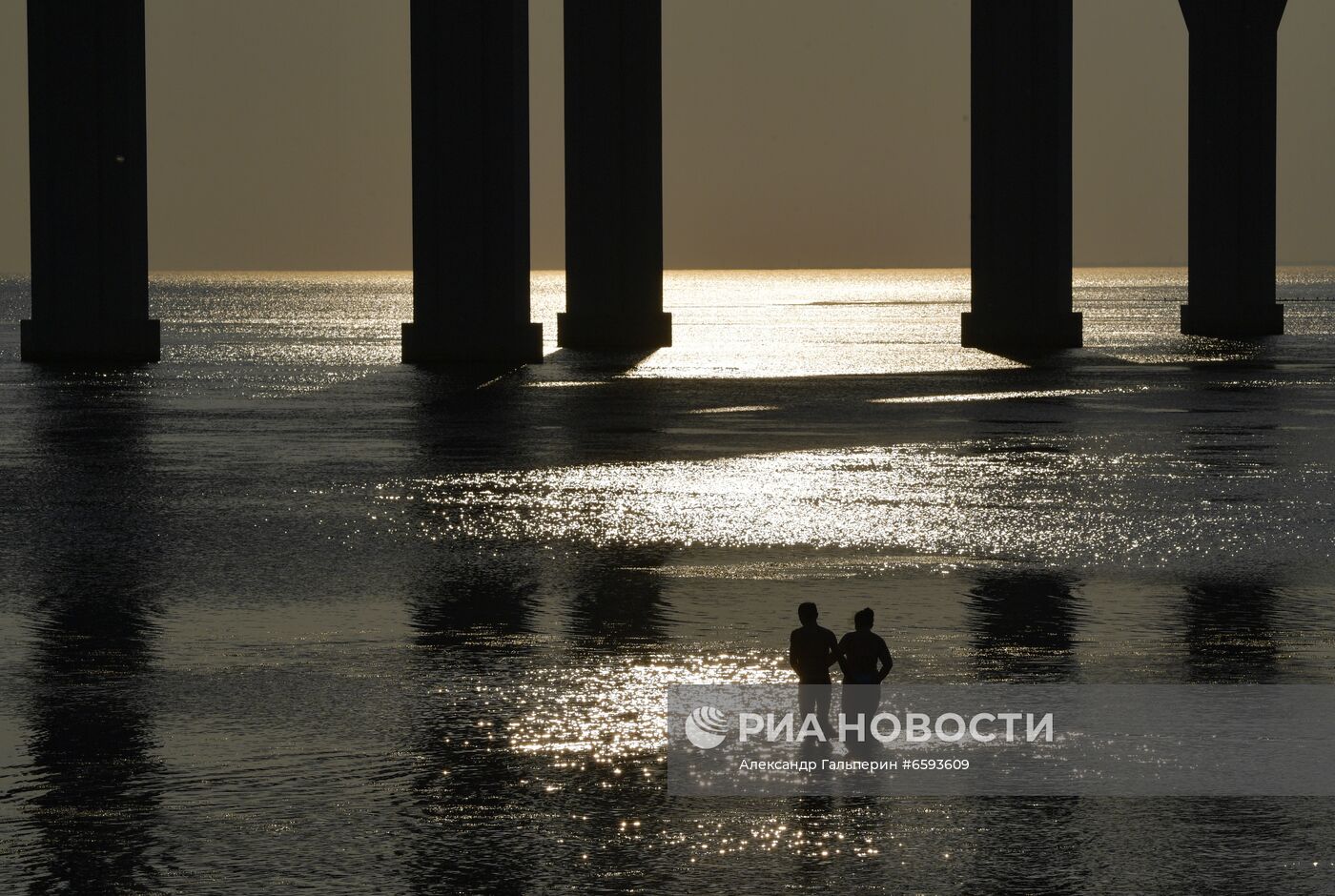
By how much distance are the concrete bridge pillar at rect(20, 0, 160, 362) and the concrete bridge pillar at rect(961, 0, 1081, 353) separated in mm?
24022

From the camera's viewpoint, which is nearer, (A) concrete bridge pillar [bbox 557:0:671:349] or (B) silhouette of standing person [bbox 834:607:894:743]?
(B) silhouette of standing person [bbox 834:607:894:743]

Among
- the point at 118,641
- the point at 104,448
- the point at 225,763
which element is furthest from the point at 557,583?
the point at 104,448

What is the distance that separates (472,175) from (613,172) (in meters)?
14.0

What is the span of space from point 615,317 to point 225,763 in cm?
5786

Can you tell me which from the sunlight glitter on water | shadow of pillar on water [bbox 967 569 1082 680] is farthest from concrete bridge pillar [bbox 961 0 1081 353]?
shadow of pillar on water [bbox 967 569 1082 680]

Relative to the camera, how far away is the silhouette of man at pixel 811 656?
396 inches

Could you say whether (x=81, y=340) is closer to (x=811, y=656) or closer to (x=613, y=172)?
(x=613, y=172)

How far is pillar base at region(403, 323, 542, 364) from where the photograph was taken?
53.8 m

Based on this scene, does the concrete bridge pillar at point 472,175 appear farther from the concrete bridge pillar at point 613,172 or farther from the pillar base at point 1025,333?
the pillar base at point 1025,333

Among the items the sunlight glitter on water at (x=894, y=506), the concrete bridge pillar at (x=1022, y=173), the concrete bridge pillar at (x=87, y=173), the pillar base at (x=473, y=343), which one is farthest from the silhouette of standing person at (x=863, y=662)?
the concrete bridge pillar at (x=1022, y=173)

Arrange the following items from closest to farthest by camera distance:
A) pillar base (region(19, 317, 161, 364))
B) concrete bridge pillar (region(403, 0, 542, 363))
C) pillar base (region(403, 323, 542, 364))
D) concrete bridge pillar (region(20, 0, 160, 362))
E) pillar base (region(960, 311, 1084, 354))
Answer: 1. concrete bridge pillar (region(403, 0, 542, 363))
2. concrete bridge pillar (region(20, 0, 160, 362))
3. pillar base (region(403, 323, 542, 364))
4. pillar base (region(19, 317, 161, 364))
5. pillar base (region(960, 311, 1084, 354))

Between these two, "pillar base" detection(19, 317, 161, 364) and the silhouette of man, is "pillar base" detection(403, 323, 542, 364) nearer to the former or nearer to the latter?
"pillar base" detection(19, 317, 161, 364)

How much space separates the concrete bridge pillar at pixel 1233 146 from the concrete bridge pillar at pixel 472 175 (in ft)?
100

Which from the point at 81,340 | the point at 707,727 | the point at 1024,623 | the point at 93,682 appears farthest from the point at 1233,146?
the point at 707,727
